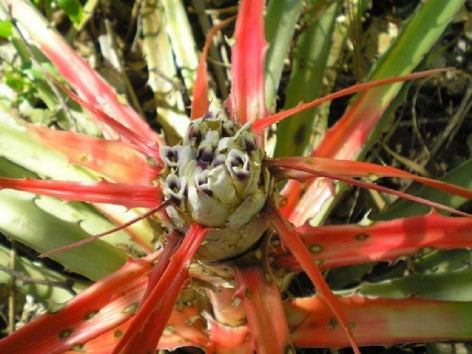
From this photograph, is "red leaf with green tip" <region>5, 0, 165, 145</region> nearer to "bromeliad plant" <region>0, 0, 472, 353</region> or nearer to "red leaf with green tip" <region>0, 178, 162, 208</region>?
"bromeliad plant" <region>0, 0, 472, 353</region>

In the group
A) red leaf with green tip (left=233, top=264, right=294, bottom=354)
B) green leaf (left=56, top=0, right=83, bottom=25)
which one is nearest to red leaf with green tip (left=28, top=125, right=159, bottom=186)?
red leaf with green tip (left=233, top=264, right=294, bottom=354)

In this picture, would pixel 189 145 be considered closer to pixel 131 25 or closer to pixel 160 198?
pixel 160 198

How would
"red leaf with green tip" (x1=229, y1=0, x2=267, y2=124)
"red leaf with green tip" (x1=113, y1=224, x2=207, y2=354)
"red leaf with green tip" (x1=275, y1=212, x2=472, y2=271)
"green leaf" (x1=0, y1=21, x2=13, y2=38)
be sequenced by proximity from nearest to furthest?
"red leaf with green tip" (x1=113, y1=224, x2=207, y2=354) < "red leaf with green tip" (x1=275, y1=212, x2=472, y2=271) < "red leaf with green tip" (x1=229, y1=0, x2=267, y2=124) < "green leaf" (x1=0, y1=21, x2=13, y2=38)

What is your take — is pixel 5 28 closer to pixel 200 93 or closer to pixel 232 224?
pixel 200 93

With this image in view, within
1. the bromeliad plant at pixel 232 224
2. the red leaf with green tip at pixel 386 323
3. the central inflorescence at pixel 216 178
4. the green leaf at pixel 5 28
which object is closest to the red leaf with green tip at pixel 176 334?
the bromeliad plant at pixel 232 224

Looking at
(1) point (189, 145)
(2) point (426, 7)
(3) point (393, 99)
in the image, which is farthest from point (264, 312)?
(2) point (426, 7)

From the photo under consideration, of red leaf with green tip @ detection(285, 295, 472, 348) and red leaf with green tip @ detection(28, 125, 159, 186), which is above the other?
red leaf with green tip @ detection(28, 125, 159, 186)

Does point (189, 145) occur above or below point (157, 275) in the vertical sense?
above

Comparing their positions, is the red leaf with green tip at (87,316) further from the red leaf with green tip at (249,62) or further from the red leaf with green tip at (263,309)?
the red leaf with green tip at (249,62)
